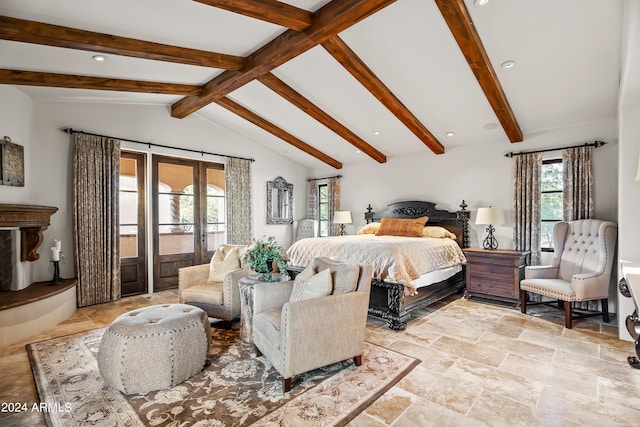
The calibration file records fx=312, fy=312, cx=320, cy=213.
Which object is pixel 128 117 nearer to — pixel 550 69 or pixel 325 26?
pixel 325 26

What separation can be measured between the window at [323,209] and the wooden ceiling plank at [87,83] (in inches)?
147

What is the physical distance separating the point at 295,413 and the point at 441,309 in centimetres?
288

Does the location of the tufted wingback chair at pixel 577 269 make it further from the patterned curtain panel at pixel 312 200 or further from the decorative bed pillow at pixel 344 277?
the patterned curtain panel at pixel 312 200

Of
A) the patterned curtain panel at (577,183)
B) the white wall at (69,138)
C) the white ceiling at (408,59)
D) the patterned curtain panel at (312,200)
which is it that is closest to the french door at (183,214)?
the white wall at (69,138)

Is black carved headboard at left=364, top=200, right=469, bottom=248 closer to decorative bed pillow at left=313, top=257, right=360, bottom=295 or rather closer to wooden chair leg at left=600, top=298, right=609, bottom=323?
wooden chair leg at left=600, top=298, right=609, bottom=323

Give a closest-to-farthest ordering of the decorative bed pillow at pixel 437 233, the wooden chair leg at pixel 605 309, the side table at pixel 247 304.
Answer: the side table at pixel 247 304 → the wooden chair leg at pixel 605 309 → the decorative bed pillow at pixel 437 233

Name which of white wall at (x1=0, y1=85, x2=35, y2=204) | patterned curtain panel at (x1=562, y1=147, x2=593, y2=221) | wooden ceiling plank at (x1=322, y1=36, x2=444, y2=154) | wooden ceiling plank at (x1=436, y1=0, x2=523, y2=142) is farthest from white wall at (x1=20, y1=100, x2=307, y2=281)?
patterned curtain panel at (x1=562, y1=147, x2=593, y2=221)

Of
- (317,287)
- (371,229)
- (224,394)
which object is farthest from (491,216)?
(224,394)

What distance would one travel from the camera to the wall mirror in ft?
22.9

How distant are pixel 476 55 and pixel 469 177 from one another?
8.62 feet

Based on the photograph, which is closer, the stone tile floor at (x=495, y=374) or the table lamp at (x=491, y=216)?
the stone tile floor at (x=495, y=374)

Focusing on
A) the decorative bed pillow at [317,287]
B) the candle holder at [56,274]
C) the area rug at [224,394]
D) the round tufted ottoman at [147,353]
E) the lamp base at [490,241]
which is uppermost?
the lamp base at [490,241]

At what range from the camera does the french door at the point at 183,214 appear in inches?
210

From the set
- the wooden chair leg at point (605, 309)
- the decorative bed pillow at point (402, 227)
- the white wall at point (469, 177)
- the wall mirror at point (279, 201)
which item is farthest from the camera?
the wall mirror at point (279, 201)
